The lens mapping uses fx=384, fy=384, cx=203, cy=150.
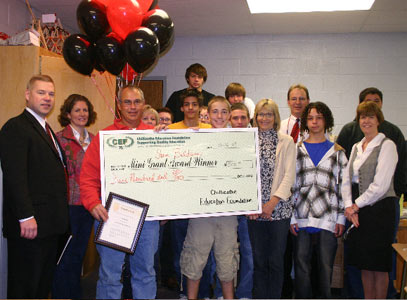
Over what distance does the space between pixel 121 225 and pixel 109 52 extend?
1.39 meters

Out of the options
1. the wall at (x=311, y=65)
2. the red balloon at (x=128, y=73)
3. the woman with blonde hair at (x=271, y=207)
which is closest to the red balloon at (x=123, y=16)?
the red balloon at (x=128, y=73)

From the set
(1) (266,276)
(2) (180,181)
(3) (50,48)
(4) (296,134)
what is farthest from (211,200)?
(3) (50,48)

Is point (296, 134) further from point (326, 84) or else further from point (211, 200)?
point (326, 84)

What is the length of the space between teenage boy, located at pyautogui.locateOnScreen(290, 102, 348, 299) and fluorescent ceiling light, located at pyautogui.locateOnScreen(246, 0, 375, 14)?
7.61ft

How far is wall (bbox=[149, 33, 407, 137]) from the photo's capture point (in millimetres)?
5707

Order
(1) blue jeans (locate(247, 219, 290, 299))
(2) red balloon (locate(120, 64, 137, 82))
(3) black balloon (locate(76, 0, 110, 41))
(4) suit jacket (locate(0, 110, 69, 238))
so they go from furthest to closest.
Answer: (2) red balloon (locate(120, 64, 137, 82)) < (3) black balloon (locate(76, 0, 110, 41)) < (1) blue jeans (locate(247, 219, 290, 299)) < (4) suit jacket (locate(0, 110, 69, 238))

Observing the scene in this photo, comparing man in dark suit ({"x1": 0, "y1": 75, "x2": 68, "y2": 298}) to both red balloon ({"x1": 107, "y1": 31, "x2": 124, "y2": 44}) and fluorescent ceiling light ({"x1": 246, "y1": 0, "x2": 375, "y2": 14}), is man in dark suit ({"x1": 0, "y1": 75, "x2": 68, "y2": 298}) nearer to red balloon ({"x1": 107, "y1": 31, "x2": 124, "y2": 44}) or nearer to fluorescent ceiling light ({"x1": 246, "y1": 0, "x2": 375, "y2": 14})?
red balloon ({"x1": 107, "y1": 31, "x2": 124, "y2": 44})

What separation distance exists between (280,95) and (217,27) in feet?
4.58

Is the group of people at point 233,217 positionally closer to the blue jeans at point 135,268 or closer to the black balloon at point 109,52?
the blue jeans at point 135,268

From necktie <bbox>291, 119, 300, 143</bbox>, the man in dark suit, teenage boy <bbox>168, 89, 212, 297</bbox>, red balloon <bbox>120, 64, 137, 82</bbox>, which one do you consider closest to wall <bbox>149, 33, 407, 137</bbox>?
red balloon <bbox>120, 64, 137, 82</bbox>

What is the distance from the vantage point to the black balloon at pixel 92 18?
302cm

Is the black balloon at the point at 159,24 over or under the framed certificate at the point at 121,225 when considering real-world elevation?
over

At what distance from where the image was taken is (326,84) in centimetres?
581

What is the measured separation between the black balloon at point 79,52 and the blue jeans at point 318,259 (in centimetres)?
210
